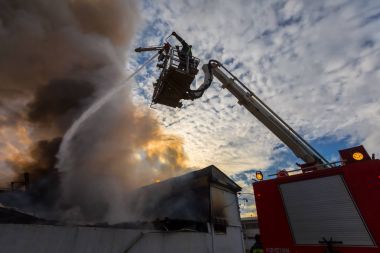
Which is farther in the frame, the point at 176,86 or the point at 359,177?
the point at 176,86

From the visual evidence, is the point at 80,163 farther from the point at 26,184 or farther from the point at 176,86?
the point at 176,86

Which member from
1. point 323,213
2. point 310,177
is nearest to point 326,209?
point 323,213

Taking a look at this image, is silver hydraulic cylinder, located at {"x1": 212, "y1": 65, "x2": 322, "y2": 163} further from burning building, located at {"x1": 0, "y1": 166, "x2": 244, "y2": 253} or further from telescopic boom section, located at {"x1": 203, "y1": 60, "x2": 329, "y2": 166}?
burning building, located at {"x1": 0, "y1": 166, "x2": 244, "y2": 253}

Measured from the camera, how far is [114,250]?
6898 millimetres

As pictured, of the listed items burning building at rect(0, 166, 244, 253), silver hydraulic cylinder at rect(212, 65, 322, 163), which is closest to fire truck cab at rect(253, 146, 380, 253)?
silver hydraulic cylinder at rect(212, 65, 322, 163)

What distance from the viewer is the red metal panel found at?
494 cm

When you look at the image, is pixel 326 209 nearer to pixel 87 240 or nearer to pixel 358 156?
pixel 358 156

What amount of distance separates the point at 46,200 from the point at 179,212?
903cm

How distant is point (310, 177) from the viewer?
6.12 metres

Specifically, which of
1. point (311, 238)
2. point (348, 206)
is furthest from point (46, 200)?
point (348, 206)

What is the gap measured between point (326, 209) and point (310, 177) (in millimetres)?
908

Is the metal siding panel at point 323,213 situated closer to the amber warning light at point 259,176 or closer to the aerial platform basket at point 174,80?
the amber warning light at point 259,176

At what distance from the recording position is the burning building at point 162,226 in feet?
18.2

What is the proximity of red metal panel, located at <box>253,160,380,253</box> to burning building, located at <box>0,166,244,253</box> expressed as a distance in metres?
4.43
